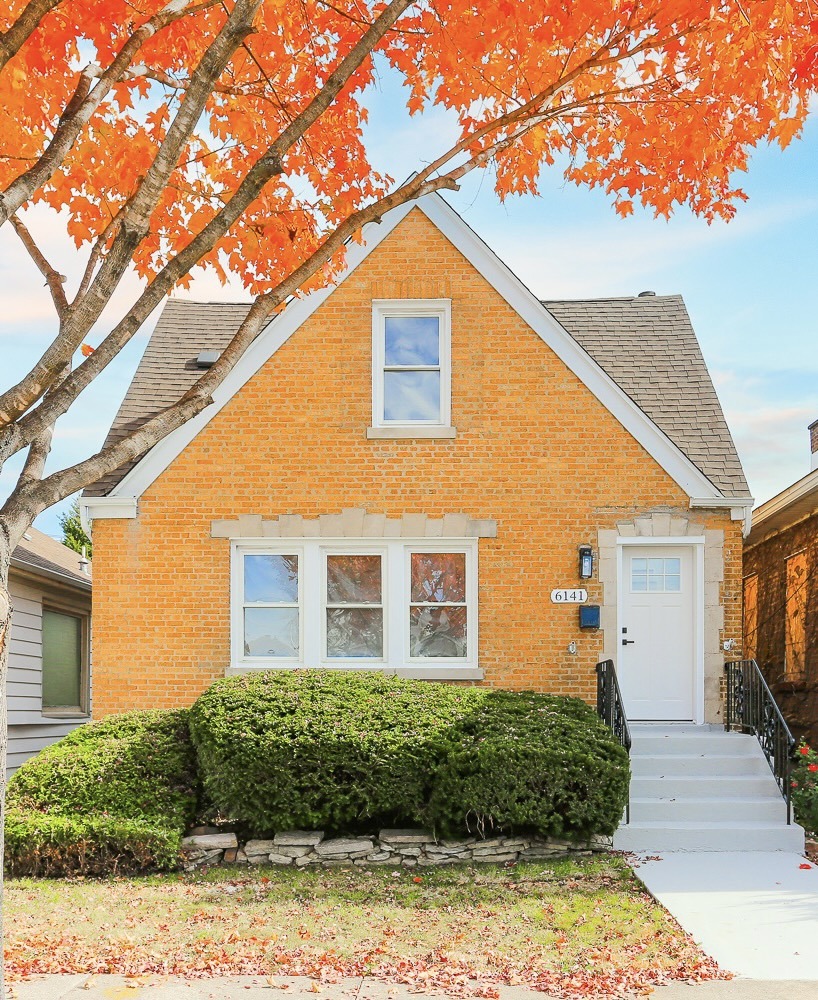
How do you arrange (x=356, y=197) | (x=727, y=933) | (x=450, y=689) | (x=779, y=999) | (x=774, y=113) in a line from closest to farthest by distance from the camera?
1. (x=779, y=999)
2. (x=727, y=933)
3. (x=774, y=113)
4. (x=356, y=197)
5. (x=450, y=689)

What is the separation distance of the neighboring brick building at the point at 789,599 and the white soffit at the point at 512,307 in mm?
2189

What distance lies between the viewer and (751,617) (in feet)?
62.4

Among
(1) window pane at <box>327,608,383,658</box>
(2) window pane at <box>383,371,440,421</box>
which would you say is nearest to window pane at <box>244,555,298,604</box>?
(1) window pane at <box>327,608,383,658</box>

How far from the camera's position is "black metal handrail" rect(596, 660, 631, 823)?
450 inches

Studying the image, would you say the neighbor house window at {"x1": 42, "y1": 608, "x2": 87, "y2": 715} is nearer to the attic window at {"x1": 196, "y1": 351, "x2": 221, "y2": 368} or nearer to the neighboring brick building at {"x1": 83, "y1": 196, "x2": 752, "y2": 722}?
the neighboring brick building at {"x1": 83, "y1": 196, "x2": 752, "y2": 722}

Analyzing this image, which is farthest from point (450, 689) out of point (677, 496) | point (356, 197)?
point (356, 197)

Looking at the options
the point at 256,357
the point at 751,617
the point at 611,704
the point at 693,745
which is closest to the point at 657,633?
the point at 693,745

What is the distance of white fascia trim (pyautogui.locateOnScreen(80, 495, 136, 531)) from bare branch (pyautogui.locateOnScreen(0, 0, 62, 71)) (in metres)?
7.89

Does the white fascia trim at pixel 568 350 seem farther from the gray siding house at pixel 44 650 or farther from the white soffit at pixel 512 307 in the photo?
the gray siding house at pixel 44 650

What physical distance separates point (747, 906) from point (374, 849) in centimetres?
353

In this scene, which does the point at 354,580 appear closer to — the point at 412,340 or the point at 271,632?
the point at 271,632

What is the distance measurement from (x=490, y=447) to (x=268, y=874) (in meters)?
5.89

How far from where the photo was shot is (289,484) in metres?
13.6

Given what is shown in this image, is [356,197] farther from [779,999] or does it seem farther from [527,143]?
[779,999]
